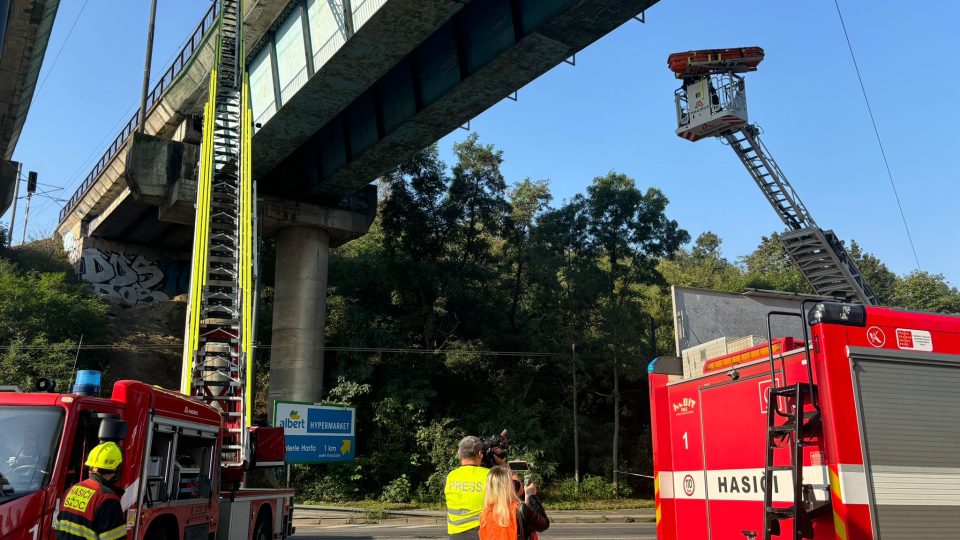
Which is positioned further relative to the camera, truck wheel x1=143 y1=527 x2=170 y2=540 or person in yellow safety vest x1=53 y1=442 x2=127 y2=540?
truck wheel x1=143 y1=527 x2=170 y2=540

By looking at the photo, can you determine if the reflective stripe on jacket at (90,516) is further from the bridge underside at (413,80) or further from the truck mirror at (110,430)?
the bridge underside at (413,80)

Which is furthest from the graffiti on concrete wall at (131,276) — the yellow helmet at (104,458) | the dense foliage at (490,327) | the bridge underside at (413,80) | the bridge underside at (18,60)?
the yellow helmet at (104,458)

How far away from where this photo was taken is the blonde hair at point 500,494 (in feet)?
14.5

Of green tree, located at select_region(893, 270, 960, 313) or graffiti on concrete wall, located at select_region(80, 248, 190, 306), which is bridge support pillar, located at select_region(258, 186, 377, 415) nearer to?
graffiti on concrete wall, located at select_region(80, 248, 190, 306)

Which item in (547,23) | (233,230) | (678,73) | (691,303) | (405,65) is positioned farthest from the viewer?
(678,73)

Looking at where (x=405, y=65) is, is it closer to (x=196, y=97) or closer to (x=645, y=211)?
(x=196, y=97)

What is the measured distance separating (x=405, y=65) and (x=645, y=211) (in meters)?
15.9

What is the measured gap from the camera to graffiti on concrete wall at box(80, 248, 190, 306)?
37531 mm

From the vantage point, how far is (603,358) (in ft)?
94.8

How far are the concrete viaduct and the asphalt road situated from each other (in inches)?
290

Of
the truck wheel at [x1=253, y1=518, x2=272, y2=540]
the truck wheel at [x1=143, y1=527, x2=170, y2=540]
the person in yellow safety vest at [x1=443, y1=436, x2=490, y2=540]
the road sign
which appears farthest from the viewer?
the road sign

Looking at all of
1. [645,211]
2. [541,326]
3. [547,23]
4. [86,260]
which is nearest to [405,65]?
[547,23]

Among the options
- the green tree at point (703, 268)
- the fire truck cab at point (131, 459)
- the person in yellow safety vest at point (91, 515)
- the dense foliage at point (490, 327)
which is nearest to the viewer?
the person in yellow safety vest at point (91, 515)

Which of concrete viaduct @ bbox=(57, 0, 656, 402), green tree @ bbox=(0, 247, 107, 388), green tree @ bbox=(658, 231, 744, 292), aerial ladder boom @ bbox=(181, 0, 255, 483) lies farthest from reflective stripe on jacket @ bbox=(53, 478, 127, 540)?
green tree @ bbox=(658, 231, 744, 292)
